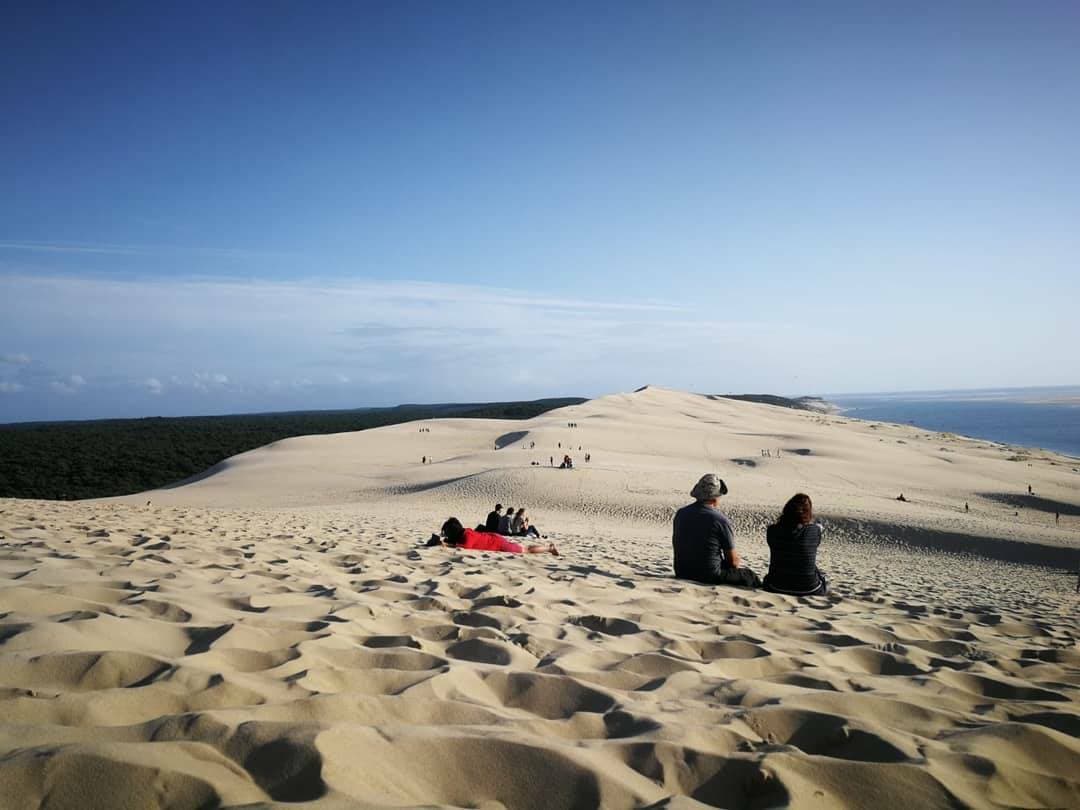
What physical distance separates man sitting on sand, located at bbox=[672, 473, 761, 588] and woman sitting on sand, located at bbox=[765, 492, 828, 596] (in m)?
0.30

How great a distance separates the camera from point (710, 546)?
23.6 ft

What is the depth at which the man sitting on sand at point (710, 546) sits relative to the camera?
7094mm

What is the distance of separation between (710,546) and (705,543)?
6 centimetres

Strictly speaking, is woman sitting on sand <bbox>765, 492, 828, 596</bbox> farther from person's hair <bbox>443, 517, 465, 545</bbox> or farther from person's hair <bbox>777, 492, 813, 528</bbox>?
person's hair <bbox>443, 517, 465, 545</bbox>

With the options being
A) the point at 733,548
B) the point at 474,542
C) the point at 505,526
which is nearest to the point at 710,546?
the point at 733,548

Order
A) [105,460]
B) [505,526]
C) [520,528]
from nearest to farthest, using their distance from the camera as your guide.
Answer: [505,526] → [520,528] → [105,460]

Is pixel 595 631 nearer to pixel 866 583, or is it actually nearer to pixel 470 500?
pixel 866 583

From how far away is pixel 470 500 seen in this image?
23719 mm

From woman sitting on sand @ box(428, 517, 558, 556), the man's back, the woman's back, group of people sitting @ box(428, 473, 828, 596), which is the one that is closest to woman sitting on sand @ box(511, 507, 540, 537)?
woman sitting on sand @ box(428, 517, 558, 556)

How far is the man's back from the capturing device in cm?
715

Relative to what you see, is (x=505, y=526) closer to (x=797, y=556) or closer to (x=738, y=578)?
(x=738, y=578)

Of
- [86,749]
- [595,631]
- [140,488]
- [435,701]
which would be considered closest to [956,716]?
[595,631]

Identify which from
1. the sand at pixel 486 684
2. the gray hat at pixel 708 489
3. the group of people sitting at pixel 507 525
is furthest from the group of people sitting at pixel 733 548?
the group of people sitting at pixel 507 525

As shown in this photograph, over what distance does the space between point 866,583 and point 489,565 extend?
19.6 feet
